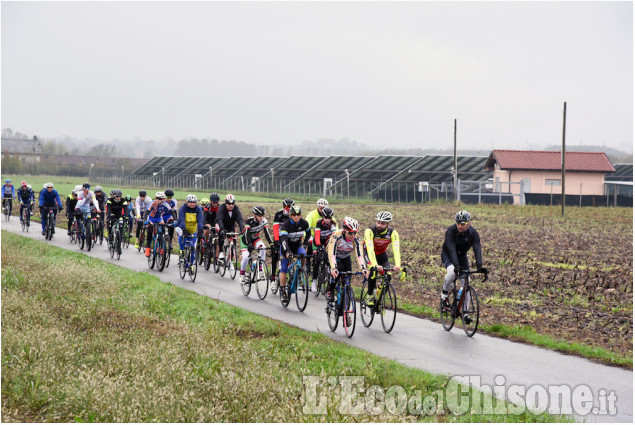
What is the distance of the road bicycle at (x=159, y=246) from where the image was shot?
62.7 ft

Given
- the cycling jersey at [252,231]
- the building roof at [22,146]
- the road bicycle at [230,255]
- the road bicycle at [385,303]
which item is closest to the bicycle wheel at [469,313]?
the road bicycle at [385,303]

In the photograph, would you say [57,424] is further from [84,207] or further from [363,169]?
[363,169]

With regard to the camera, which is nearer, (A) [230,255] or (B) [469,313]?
(B) [469,313]

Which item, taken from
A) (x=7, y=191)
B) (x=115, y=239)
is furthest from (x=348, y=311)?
(x=7, y=191)

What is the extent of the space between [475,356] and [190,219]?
9516mm

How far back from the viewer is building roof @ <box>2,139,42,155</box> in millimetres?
147125

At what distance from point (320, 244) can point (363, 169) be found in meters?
55.3

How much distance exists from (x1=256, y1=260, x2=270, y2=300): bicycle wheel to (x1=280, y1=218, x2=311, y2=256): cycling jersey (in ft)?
2.88

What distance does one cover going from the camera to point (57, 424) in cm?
665

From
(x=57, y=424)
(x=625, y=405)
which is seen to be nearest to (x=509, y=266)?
(x=625, y=405)

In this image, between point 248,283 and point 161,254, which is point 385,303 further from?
point 161,254

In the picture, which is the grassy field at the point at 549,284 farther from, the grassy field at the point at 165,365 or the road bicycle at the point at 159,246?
the road bicycle at the point at 159,246

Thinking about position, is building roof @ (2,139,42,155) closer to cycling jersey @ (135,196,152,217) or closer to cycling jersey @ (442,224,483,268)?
cycling jersey @ (135,196,152,217)

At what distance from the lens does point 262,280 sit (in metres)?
15.6
